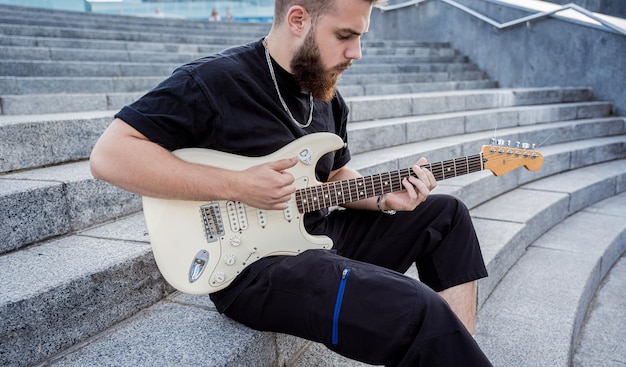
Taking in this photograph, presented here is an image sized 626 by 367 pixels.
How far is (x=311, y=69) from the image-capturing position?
1934mm

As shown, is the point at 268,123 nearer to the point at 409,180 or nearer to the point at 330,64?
the point at 330,64

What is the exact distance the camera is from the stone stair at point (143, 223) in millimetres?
1692

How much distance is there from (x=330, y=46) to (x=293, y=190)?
61cm

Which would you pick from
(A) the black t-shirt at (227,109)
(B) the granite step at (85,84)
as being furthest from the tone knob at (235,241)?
(B) the granite step at (85,84)

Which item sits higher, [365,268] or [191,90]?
[191,90]

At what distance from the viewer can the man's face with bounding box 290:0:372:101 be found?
185cm

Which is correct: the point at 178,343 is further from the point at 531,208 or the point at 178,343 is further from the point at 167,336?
the point at 531,208

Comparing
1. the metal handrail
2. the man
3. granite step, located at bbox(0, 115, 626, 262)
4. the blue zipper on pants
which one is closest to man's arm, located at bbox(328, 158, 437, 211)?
the man

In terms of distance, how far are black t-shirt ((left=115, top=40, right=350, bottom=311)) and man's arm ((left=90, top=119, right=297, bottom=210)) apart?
6 centimetres

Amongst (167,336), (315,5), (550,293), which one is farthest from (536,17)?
(167,336)

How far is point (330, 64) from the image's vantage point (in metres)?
1.94

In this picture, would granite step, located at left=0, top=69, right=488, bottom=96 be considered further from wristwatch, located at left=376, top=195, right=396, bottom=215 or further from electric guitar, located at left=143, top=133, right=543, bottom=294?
wristwatch, located at left=376, top=195, right=396, bottom=215

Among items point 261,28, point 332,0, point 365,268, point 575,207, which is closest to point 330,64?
point 332,0

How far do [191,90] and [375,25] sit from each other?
11434 mm
